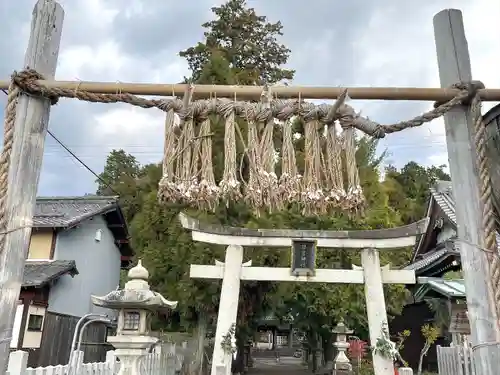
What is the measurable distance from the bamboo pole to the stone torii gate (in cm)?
632

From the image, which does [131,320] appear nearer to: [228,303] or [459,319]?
[228,303]

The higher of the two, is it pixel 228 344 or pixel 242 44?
pixel 242 44

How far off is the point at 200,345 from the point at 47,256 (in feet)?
15.6

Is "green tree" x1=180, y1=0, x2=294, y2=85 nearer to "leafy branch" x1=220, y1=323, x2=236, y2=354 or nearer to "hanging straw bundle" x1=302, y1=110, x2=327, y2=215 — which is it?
"leafy branch" x1=220, y1=323, x2=236, y2=354

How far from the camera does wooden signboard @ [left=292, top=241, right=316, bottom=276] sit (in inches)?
340

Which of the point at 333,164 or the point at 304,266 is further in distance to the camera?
the point at 304,266

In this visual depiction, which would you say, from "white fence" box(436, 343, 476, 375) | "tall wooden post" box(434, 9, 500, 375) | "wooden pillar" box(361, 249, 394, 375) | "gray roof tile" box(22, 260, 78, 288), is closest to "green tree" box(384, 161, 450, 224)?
"wooden pillar" box(361, 249, 394, 375)

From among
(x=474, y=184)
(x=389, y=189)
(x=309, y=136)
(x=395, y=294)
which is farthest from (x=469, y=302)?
(x=389, y=189)

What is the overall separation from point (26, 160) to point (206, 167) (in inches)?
37.1

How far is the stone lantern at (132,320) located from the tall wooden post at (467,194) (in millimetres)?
4951

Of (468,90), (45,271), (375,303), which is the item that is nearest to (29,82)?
(468,90)

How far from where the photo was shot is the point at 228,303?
8.62 metres

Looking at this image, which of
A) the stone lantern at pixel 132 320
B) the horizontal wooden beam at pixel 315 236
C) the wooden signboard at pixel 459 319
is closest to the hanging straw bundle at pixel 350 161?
the stone lantern at pixel 132 320

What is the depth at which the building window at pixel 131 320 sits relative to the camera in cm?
631
